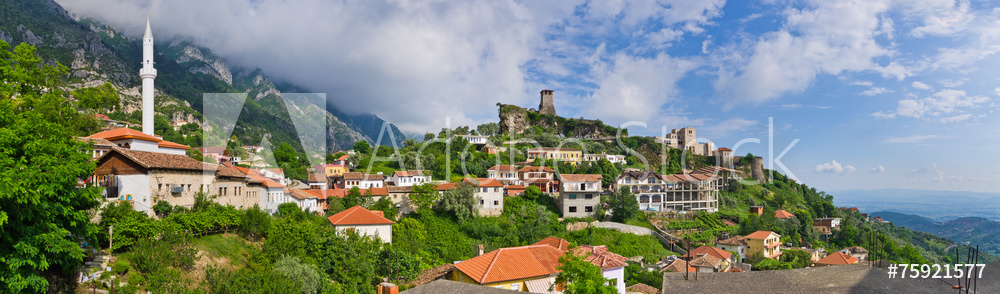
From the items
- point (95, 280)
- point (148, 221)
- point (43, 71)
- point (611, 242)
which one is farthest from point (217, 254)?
point (611, 242)

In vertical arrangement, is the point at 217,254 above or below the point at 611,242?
above

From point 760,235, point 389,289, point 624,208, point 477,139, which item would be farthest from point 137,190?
point 477,139

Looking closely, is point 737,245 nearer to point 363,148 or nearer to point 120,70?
point 363,148

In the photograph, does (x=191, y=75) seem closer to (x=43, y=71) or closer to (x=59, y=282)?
(x=43, y=71)

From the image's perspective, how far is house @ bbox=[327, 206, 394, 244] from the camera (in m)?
28.7

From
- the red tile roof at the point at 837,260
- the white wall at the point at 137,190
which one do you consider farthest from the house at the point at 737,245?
the white wall at the point at 137,190

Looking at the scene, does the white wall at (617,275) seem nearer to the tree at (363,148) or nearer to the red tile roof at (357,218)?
the red tile roof at (357,218)

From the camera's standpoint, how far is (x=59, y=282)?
14.1 metres

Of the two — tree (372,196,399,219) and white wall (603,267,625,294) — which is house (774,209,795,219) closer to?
white wall (603,267,625,294)

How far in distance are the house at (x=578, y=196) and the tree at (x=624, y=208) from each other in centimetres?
179

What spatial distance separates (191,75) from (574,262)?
495 feet

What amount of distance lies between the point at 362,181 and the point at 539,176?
2041cm

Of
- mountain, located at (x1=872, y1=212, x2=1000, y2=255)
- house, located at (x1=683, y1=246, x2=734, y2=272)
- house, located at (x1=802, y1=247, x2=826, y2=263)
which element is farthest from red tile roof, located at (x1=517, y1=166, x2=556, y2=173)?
mountain, located at (x1=872, y1=212, x2=1000, y2=255)

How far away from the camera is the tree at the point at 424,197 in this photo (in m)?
40.6
